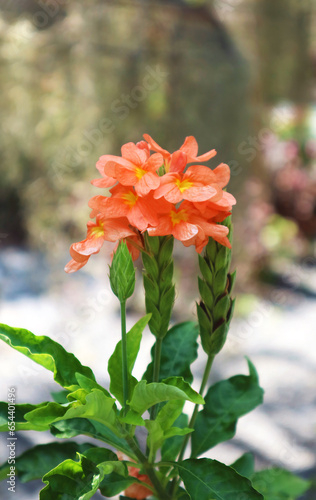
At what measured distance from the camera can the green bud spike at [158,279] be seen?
0.58 metres

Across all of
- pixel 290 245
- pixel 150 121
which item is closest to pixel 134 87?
pixel 150 121

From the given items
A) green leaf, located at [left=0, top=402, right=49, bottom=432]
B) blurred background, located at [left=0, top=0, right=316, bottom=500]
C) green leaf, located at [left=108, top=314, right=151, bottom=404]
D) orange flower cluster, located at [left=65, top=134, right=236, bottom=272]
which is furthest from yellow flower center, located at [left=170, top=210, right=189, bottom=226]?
blurred background, located at [left=0, top=0, right=316, bottom=500]

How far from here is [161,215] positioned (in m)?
0.57

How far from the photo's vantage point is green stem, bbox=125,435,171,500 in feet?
2.01

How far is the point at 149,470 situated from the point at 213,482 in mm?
98

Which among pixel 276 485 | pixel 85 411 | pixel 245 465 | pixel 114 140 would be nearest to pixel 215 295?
pixel 85 411

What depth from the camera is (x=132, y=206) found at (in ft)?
1.83

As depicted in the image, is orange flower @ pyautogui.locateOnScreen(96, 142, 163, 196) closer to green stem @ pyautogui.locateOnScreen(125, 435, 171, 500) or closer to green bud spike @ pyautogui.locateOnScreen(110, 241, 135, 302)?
green bud spike @ pyautogui.locateOnScreen(110, 241, 135, 302)

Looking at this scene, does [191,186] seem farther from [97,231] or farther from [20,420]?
[20,420]

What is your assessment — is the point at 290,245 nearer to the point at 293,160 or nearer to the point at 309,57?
the point at 293,160

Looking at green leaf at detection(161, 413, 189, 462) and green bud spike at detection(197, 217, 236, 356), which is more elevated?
green bud spike at detection(197, 217, 236, 356)

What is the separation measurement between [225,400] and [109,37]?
3172mm

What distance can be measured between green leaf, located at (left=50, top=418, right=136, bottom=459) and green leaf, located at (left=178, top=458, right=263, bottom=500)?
8 cm

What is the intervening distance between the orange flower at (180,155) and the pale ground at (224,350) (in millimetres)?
1650
